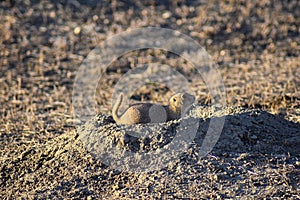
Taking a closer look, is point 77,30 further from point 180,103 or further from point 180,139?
point 180,139

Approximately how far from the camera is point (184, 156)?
217 inches

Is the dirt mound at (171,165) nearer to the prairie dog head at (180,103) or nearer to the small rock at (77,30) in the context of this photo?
the prairie dog head at (180,103)

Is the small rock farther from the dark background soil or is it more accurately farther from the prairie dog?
the prairie dog

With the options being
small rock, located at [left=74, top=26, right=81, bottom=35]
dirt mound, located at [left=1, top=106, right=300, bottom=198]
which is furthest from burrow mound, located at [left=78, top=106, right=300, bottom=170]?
small rock, located at [left=74, top=26, right=81, bottom=35]

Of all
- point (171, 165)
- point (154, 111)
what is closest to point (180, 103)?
point (154, 111)

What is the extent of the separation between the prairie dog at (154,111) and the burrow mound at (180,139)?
0.67ft

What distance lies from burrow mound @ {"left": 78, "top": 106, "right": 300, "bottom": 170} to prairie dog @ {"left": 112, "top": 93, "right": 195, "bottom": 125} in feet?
0.67

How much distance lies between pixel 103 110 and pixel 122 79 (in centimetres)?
154

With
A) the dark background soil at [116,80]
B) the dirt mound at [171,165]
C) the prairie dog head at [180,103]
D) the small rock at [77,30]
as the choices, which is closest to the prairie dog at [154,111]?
the prairie dog head at [180,103]

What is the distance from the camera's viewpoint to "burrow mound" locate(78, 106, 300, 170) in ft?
18.2

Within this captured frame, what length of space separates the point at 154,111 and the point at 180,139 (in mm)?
565

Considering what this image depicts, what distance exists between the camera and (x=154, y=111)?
6027 millimetres

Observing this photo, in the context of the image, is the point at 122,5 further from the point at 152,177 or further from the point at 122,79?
the point at 152,177

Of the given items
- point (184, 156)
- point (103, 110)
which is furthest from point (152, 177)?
point (103, 110)
